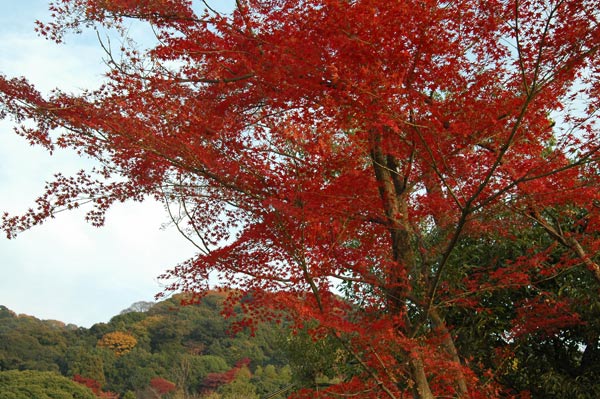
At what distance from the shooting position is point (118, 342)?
3912 centimetres

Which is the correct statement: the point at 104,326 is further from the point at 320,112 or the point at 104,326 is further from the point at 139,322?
the point at 320,112

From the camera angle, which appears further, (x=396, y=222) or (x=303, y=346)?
(x=303, y=346)

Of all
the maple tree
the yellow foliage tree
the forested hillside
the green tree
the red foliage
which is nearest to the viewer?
the maple tree

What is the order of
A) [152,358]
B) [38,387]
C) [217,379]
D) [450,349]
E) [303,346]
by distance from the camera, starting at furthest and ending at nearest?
[152,358] → [217,379] → [38,387] → [303,346] → [450,349]

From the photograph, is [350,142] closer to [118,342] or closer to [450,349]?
[450,349]

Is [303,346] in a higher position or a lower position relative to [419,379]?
higher

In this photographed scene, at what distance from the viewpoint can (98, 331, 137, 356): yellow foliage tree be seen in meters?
38.7

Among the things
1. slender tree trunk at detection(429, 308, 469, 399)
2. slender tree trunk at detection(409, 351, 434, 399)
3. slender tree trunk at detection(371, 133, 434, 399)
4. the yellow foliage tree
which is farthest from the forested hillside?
slender tree trunk at detection(409, 351, 434, 399)

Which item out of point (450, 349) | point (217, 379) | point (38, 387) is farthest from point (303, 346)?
point (217, 379)

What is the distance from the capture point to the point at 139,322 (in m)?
43.3

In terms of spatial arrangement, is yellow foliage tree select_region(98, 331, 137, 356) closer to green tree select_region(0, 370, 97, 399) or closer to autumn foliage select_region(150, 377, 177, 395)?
autumn foliage select_region(150, 377, 177, 395)

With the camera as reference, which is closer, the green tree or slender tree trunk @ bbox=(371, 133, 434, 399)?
slender tree trunk @ bbox=(371, 133, 434, 399)

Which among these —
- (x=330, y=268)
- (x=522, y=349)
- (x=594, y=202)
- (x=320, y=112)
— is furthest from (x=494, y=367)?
(x=320, y=112)

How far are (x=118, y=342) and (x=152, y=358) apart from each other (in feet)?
10.2
